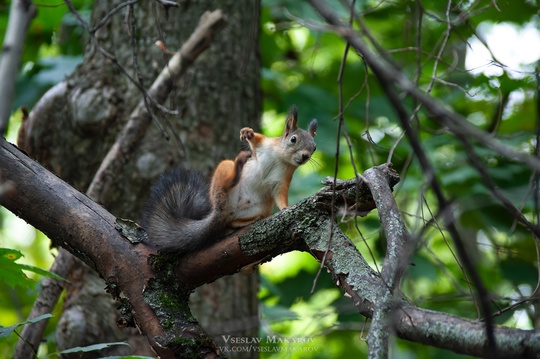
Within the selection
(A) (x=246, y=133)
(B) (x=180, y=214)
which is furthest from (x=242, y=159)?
(B) (x=180, y=214)

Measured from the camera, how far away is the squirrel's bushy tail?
7.60 ft

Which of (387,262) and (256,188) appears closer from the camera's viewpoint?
(387,262)

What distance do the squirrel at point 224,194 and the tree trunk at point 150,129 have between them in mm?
706

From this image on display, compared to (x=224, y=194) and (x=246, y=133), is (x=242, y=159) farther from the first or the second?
(x=224, y=194)

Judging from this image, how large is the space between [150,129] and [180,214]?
1.19m

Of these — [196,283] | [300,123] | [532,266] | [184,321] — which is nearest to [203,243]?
[196,283]

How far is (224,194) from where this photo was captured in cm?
263

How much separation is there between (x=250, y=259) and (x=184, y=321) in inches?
12.4

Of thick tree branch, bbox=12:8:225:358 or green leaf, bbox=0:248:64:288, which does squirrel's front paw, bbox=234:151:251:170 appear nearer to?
thick tree branch, bbox=12:8:225:358

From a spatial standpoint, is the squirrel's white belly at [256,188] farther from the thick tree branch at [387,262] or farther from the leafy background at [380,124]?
the thick tree branch at [387,262]

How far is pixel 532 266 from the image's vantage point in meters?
4.27

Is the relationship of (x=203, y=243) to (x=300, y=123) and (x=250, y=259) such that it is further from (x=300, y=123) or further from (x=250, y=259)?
(x=300, y=123)

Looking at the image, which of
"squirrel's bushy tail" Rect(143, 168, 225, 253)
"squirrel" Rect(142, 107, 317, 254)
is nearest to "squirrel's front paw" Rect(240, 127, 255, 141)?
"squirrel" Rect(142, 107, 317, 254)

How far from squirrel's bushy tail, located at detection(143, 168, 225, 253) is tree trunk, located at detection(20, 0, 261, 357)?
0.74 m
